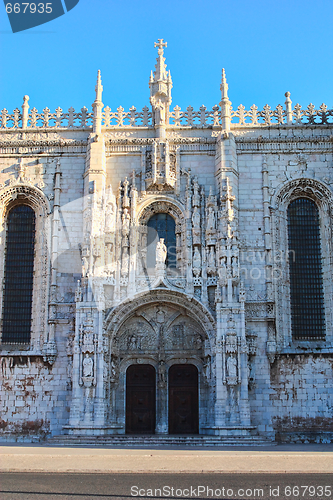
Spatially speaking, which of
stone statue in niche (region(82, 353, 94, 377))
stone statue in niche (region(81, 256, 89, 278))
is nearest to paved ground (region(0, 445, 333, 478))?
stone statue in niche (region(82, 353, 94, 377))

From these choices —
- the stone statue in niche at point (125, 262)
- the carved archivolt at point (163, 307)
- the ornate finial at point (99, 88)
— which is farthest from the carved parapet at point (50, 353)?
the ornate finial at point (99, 88)

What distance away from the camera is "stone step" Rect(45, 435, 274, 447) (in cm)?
2170

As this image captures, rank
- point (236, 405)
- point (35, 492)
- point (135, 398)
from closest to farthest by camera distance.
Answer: point (35, 492) < point (236, 405) < point (135, 398)

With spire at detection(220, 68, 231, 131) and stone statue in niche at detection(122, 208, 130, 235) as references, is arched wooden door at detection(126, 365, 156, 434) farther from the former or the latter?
spire at detection(220, 68, 231, 131)

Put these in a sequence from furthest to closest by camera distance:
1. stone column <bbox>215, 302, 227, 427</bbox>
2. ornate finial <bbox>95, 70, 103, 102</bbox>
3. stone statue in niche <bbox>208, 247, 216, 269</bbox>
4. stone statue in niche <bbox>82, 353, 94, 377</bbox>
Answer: ornate finial <bbox>95, 70, 103, 102</bbox> < stone statue in niche <bbox>208, 247, 216, 269</bbox> < stone statue in niche <bbox>82, 353, 94, 377</bbox> < stone column <bbox>215, 302, 227, 427</bbox>

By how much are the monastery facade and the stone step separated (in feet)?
1.48

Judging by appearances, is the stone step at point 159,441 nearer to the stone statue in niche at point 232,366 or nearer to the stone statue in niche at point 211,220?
the stone statue in niche at point 232,366

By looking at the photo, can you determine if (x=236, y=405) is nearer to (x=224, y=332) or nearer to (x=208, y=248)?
(x=224, y=332)

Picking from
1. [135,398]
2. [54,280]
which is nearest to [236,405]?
[135,398]

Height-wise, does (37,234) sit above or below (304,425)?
above

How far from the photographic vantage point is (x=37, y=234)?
26.5 meters

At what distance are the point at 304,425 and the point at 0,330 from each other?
12.9 meters

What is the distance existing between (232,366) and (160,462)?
27.4 ft

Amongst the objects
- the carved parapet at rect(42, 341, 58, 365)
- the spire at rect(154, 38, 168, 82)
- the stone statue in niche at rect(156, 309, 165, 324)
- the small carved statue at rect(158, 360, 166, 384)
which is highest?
the spire at rect(154, 38, 168, 82)
